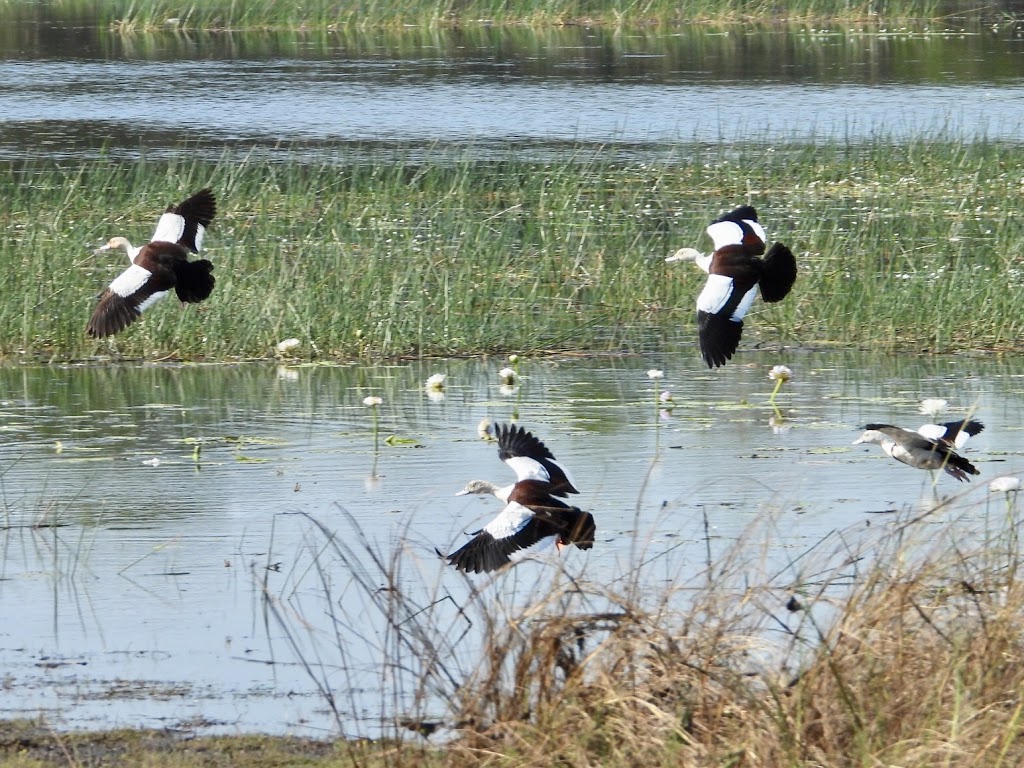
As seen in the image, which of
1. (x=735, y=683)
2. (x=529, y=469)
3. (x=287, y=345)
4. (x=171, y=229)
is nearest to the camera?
(x=735, y=683)

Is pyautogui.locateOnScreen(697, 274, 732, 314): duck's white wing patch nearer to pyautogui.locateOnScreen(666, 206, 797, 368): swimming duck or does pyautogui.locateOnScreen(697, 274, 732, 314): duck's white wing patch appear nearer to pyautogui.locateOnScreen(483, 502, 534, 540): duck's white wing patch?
pyautogui.locateOnScreen(666, 206, 797, 368): swimming duck

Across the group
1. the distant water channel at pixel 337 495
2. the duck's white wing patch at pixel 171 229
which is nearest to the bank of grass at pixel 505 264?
the distant water channel at pixel 337 495

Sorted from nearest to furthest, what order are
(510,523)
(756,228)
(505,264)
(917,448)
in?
(510,523)
(917,448)
(756,228)
(505,264)

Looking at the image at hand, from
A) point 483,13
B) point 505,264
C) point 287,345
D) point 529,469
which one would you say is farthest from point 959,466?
point 483,13

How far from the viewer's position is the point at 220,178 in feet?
52.8

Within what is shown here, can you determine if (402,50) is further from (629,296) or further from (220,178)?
(629,296)

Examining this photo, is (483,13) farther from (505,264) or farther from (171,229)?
(171,229)

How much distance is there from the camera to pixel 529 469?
5.86 m

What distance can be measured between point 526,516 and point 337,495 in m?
2.31

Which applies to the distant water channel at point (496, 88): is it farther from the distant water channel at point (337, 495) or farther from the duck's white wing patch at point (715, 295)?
the duck's white wing patch at point (715, 295)

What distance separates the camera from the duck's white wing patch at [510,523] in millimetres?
5648

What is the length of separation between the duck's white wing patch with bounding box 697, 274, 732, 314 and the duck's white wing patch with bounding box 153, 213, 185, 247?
2.23 meters

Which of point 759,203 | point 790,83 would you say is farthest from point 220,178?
point 790,83

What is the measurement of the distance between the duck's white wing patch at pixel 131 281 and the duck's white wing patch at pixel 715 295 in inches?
92.5
